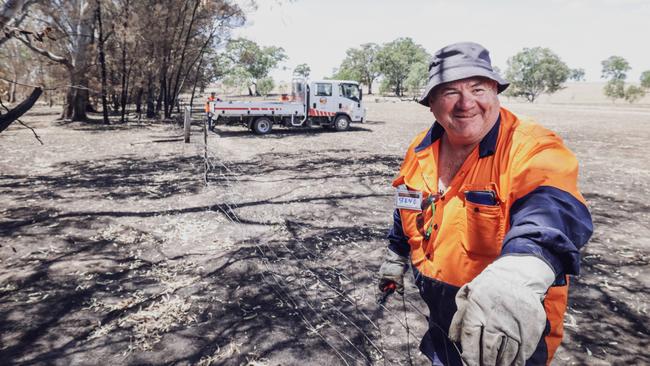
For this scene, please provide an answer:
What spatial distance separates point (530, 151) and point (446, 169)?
0.50 metres

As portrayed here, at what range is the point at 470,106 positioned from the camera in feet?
5.49

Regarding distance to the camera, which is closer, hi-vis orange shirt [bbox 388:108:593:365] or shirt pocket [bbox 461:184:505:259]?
hi-vis orange shirt [bbox 388:108:593:365]

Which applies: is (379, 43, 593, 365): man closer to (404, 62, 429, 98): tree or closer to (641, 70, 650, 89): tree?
(404, 62, 429, 98): tree

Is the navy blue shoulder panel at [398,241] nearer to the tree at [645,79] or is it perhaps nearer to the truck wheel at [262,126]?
the truck wheel at [262,126]

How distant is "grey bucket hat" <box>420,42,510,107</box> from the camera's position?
164 cm

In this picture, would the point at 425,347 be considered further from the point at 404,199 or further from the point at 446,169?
the point at 446,169

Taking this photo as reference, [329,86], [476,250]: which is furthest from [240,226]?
[329,86]

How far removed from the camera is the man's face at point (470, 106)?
5.51 ft

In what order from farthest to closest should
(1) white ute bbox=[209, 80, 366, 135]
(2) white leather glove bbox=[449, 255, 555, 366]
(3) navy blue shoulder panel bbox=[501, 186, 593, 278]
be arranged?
(1) white ute bbox=[209, 80, 366, 135] → (3) navy blue shoulder panel bbox=[501, 186, 593, 278] → (2) white leather glove bbox=[449, 255, 555, 366]

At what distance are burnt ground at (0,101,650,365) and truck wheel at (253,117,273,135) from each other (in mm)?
8099

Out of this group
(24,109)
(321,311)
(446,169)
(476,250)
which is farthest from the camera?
(321,311)

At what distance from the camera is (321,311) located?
3.98 metres

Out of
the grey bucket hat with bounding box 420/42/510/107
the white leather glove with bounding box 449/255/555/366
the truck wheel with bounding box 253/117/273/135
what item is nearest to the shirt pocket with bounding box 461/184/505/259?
the white leather glove with bounding box 449/255/555/366

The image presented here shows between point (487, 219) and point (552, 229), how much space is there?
33cm
